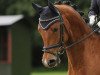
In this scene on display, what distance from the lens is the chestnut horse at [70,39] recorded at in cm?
746

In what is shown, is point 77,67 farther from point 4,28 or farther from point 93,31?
point 4,28

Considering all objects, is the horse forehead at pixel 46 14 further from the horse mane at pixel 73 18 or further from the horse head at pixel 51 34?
the horse mane at pixel 73 18

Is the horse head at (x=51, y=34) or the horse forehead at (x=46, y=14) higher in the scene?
the horse forehead at (x=46, y=14)

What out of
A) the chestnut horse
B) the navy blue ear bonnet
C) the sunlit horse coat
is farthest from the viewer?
the sunlit horse coat

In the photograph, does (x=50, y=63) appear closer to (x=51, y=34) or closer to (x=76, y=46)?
(x=51, y=34)

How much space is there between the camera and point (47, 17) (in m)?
7.62

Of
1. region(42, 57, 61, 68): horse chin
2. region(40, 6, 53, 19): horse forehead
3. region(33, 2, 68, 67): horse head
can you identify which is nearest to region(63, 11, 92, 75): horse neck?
region(33, 2, 68, 67): horse head

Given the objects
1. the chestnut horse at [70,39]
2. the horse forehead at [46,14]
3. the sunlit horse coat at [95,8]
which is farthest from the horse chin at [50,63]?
the sunlit horse coat at [95,8]

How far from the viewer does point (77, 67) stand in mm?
7797

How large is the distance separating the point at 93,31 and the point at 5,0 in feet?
105

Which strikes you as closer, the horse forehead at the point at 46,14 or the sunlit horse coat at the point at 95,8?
the horse forehead at the point at 46,14

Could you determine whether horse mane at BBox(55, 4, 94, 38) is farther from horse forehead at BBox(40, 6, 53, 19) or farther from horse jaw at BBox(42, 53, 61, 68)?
horse jaw at BBox(42, 53, 61, 68)

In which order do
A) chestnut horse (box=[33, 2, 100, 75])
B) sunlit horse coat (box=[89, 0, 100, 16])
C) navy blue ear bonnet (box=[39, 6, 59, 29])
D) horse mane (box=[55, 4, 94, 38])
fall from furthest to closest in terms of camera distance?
1. sunlit horse coat (box=[89, 0, 100, 16])
2. horse mane (box=[55, 4, 94, 38])
3. navy blue ear bonnet (box=[39, 6, 59, 29])
4. chestnut horse (box=[33, 2, 100, 75])

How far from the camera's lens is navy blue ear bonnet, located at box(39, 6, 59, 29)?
24.8ft
